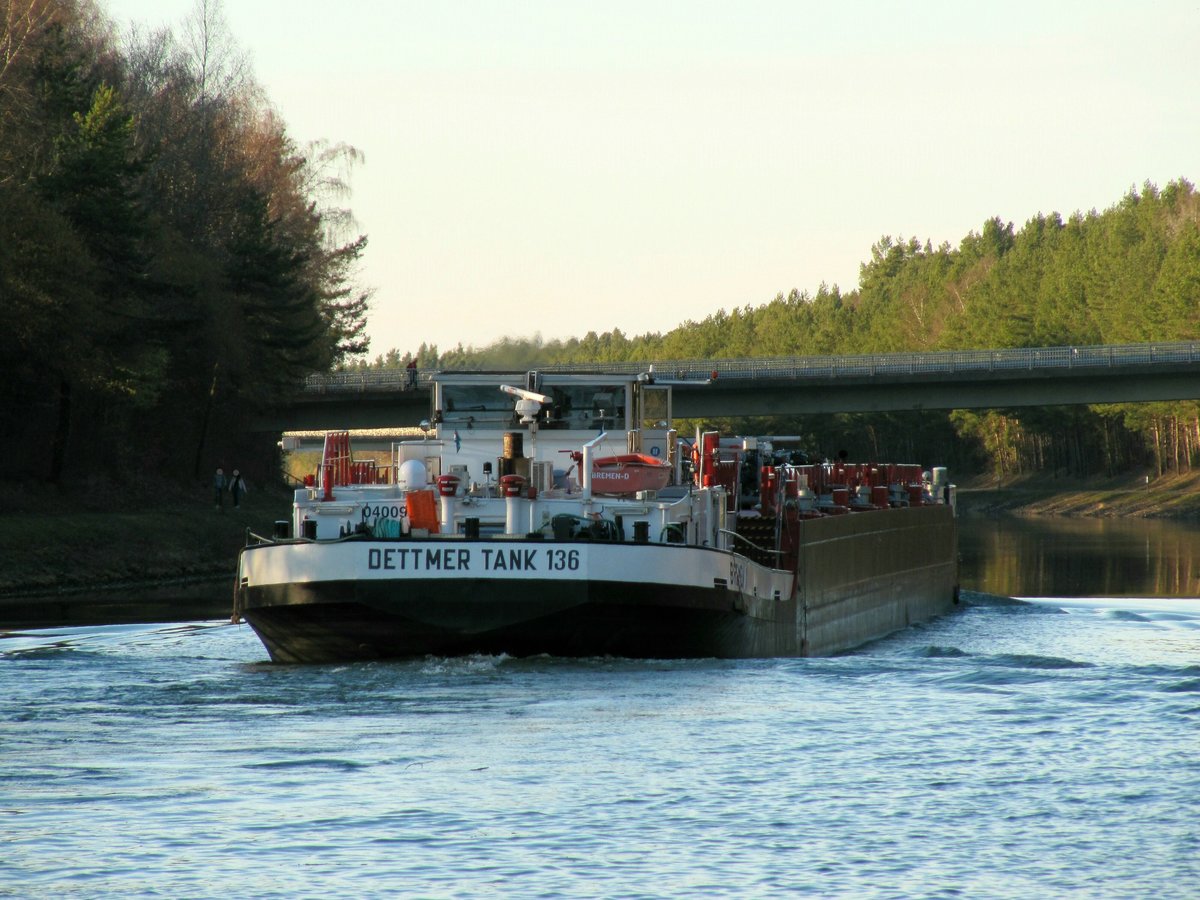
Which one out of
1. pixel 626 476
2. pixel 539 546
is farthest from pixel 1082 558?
pixel 539 546

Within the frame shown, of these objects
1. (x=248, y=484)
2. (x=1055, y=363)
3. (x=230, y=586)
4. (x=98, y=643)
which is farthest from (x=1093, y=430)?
(x=98, y=643)

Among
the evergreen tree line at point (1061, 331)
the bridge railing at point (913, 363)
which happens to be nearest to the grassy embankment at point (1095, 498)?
the evergreen tree line at point (1061, 331)

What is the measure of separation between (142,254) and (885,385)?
119ft

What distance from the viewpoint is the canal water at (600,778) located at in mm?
11664

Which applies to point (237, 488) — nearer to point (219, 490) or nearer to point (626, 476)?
point (219, 490)

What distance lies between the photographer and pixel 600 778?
570 inches

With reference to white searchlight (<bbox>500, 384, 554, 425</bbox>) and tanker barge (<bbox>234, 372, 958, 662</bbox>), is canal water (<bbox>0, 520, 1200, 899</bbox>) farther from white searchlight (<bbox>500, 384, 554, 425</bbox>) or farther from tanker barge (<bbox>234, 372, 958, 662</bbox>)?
white searchlight (<bbox>500, 384, 554, 425</bbox>)

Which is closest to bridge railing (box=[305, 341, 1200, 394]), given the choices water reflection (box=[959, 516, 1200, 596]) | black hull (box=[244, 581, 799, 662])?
water reflection (box=[959, 516, 1200, 596])

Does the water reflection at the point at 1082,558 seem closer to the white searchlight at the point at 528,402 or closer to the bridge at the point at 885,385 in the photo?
the bridge at the point at 885,385

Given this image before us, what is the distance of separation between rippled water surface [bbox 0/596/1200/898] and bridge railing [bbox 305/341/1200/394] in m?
51.3

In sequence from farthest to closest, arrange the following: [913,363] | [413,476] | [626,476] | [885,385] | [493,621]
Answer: [885,385] < [913,363] < [413,476] < [626,476] < [493,621]

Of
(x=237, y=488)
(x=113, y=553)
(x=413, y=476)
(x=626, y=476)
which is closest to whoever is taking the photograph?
(x=626, y=476)

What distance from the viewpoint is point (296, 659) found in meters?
22.2

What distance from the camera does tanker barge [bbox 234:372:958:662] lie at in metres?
20.3
